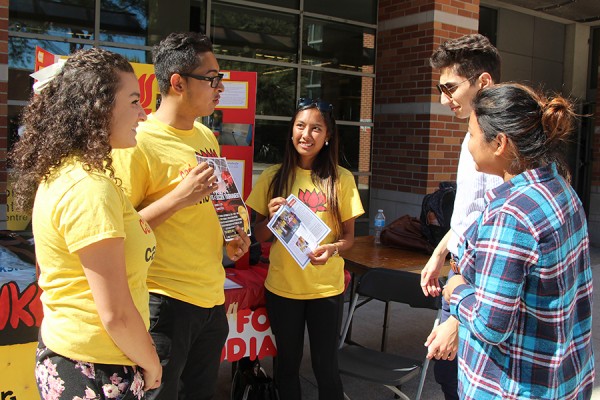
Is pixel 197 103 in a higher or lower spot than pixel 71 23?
lower

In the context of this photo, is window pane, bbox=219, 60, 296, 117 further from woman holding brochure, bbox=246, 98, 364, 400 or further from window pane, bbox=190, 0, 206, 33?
woman holding brochure, bbox=246, 98, 364, 400

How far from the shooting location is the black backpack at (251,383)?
331 cm

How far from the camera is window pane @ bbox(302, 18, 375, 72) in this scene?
7.25m

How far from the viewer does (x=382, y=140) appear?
24.8 ft

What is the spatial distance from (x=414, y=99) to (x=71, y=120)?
5867 mm

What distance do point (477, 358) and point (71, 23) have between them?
531 cm

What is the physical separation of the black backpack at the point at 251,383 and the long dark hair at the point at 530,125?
214 centimetres

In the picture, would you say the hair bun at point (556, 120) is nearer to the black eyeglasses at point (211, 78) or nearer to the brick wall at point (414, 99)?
the black eyeglasses at point (211, 78)

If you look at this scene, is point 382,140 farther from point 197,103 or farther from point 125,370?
point 125,370

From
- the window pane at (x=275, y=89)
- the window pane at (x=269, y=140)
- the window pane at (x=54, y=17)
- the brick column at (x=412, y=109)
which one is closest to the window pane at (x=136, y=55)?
the window pane at (x=54, y=17)

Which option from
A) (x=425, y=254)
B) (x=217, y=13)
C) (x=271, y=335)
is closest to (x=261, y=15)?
(x=217, y=13)

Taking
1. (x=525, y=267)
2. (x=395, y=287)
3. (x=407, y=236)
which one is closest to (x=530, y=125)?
(x=525, y=267)

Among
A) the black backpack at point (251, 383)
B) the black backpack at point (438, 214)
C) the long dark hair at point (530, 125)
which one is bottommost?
the black backpack at point (251, 383)

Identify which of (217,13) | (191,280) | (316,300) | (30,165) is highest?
(217,13)
